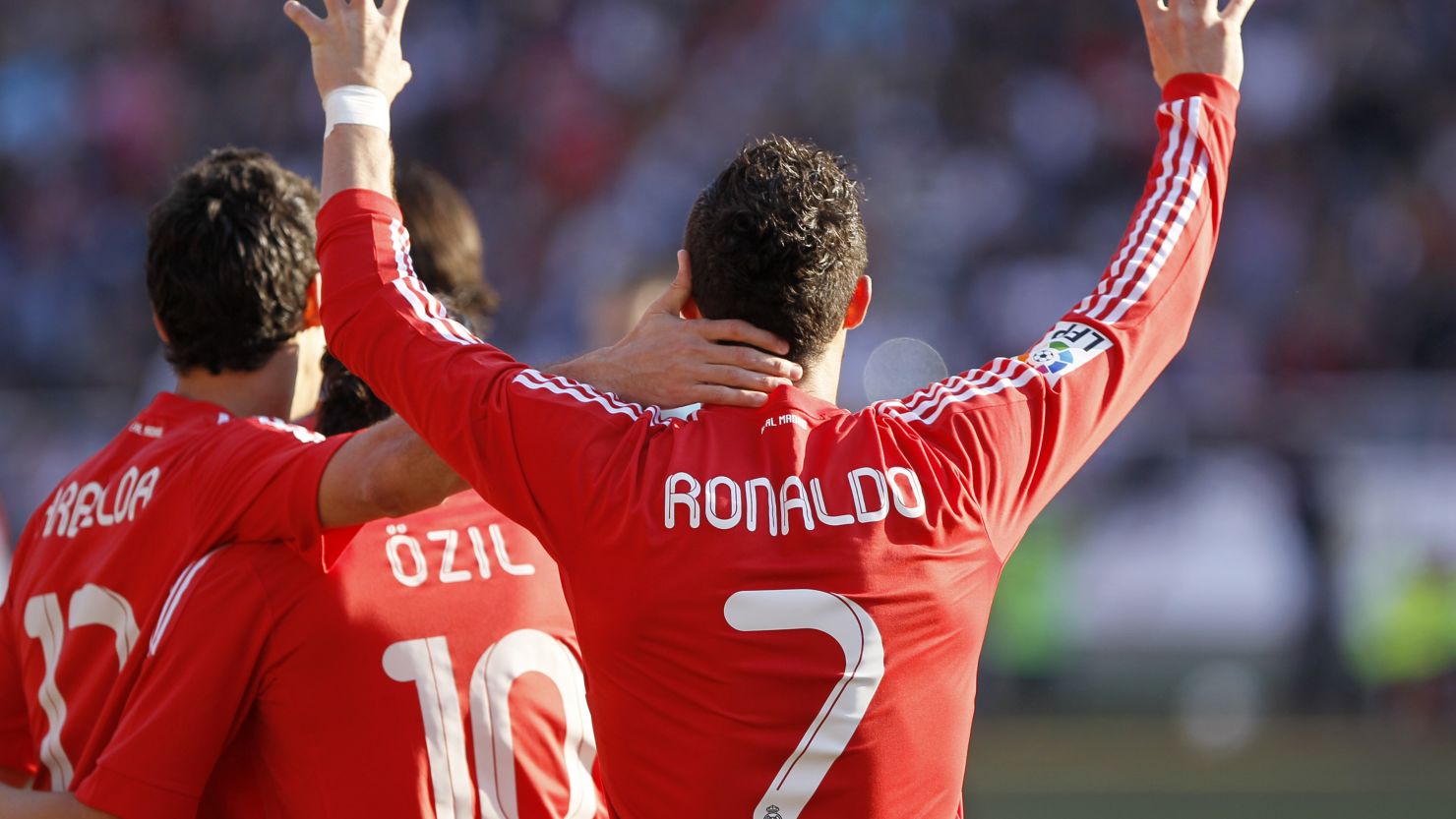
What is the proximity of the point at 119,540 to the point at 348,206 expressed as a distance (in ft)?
2.73

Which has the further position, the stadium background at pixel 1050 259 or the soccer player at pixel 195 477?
the stadium background at pixel 1050 259

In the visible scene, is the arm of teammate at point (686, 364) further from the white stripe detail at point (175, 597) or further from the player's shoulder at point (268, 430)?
the white stripe detail at point (175, 597)

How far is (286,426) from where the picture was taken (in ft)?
9.27

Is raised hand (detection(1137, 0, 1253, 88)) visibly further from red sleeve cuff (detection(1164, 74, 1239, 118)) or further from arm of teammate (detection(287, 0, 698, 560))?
arm of teammate (detection(287, 0, 698, 560))

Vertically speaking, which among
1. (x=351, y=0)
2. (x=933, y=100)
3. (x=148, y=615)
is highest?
(x=933, y=100)

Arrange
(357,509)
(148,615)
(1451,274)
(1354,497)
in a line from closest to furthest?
(357,509) < (148,615) < (1354,497) < (1451,274)

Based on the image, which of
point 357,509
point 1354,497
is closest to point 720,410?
point 357,509

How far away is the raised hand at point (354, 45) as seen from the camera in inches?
100

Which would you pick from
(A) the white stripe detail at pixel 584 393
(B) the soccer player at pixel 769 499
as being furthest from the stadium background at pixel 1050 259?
(A) the white stripe detail at pixel 584 393

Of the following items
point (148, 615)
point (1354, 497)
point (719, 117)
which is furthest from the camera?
point (719, 117)

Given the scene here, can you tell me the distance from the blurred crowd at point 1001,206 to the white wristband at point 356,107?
718 centimetres

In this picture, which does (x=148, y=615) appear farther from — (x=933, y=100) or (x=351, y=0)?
(x=933, y=100)

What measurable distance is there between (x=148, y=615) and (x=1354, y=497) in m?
8.03

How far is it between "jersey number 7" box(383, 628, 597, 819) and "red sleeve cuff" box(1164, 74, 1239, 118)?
1.49m
